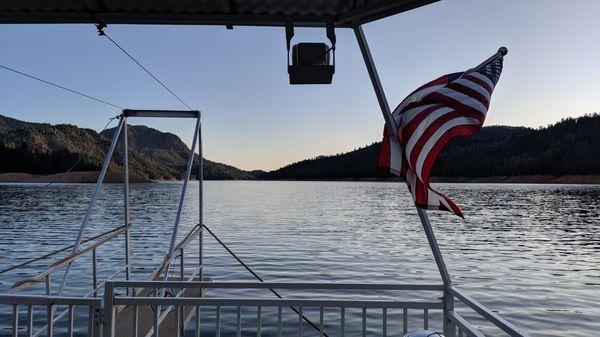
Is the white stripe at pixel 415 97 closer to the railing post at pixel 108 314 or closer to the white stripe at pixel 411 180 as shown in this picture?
the white stripe at pixel 411 180

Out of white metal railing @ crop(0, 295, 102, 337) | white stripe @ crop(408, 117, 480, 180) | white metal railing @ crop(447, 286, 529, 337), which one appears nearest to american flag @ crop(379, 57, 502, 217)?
white stripe @ crop(408, 117, 480, 180)

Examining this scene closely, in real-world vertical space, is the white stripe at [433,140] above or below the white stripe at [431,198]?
above

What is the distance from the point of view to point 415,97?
18.1ft

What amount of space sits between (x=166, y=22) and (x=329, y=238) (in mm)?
33048

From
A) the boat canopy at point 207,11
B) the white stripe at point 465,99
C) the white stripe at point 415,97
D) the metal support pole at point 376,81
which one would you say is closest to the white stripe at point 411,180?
the metal support pole at point 376,81

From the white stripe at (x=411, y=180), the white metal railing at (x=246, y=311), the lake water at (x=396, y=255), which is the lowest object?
the lake water at (x=396, y=255)

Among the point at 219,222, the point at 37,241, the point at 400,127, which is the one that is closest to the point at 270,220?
the point at 219,222

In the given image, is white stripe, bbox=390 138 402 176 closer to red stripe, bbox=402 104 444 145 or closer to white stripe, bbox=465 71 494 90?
red stripe, bbox=402 104 444 145

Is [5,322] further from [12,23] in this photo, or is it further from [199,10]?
[199,10]

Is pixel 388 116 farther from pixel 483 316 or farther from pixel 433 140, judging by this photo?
pixel 483 316

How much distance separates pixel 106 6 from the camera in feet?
16.3

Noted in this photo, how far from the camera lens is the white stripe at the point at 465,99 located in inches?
209

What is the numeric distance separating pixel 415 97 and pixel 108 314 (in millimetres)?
3677

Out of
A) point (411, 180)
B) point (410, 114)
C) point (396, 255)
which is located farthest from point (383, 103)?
point (396, 255)
